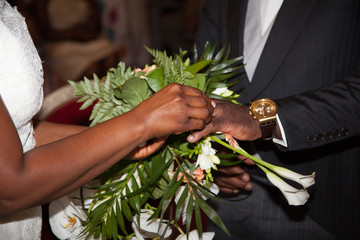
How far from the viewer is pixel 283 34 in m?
1.35

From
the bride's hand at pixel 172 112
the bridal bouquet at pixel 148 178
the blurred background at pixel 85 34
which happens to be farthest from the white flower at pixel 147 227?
the blurred background at pixel 85 34

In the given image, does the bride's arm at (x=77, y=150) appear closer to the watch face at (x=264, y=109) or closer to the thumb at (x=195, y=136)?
the thumb at (x=195, y=136)

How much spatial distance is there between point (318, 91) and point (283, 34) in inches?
10.9

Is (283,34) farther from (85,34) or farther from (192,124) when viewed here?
(85,34)

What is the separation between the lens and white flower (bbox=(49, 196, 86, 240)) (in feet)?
3.95

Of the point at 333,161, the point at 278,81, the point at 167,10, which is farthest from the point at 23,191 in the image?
the point at 167,10

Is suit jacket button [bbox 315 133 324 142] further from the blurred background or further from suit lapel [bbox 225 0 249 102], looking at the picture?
the blurred background

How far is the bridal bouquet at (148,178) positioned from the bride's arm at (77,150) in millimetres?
150

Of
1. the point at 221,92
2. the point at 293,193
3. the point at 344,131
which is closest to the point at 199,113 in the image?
the point at 221,92

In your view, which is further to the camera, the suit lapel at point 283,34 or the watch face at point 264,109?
the suit lapel at point 283,34

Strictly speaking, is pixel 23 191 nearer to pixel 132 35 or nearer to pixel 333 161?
pixel 333 161

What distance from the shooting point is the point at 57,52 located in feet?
14.0

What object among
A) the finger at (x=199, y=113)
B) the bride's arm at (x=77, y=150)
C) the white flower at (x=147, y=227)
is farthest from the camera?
the white flower at (x=147, y=227)

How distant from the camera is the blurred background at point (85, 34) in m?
4.03
